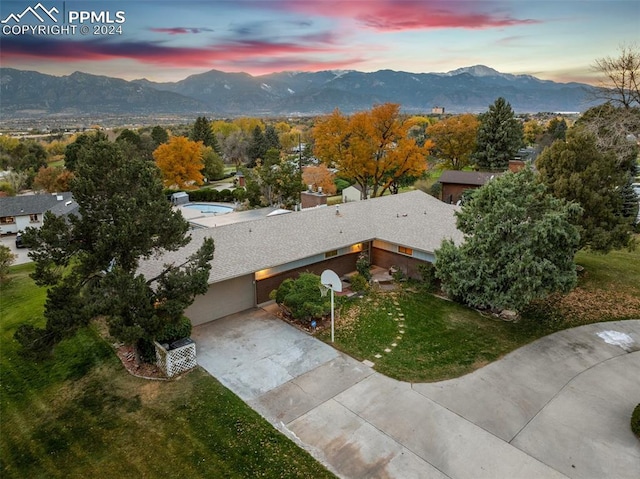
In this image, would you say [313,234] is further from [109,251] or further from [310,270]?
[109,251]

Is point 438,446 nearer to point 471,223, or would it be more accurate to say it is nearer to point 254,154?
point 471,223

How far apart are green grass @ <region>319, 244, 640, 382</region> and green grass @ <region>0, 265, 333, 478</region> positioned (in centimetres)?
481

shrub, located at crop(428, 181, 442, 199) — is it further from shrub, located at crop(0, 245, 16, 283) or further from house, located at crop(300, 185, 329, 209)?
shrub, located at crop(0, 245, 16, 283)

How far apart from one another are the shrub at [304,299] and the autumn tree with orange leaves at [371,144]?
2251 cm

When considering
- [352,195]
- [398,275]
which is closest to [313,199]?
[398,275]

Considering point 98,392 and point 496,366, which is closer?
point 98,392

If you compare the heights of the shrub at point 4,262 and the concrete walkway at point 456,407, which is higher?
the shrub at point 4,262

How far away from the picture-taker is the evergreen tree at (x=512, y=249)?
1459cm

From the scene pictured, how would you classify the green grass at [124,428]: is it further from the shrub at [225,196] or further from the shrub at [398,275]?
the shrub at [225,196]

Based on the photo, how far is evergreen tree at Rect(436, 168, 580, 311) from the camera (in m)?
14.6

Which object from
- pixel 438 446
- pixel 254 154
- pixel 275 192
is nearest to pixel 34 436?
pixel 438 446

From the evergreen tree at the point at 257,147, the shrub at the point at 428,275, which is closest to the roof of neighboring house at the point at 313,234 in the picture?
the shrub at the point at 428,275

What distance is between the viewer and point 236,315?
17031 millimetres

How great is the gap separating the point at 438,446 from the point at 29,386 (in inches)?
501
